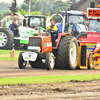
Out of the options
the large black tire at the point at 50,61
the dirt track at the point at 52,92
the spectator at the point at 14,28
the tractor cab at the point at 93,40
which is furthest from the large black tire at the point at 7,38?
the dirt track at the point at 52,92

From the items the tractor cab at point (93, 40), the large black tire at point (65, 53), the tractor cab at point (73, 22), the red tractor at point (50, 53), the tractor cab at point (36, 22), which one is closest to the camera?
the red tractor at point (50, 53)

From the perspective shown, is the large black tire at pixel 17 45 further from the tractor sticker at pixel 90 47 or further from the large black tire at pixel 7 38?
the tractor sticker at pixel 90 47

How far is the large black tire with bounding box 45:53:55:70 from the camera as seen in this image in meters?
13.0

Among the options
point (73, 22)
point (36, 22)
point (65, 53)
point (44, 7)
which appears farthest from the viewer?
point (44, 7)

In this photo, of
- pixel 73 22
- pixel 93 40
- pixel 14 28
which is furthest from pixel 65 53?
pixel 73 22

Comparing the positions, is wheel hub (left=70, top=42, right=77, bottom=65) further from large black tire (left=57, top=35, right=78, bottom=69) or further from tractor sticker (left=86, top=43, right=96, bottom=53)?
tractor sticker (left=86, top=43, right=96, bottom=53)

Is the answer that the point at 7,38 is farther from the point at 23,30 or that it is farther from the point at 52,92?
the point at 52,92

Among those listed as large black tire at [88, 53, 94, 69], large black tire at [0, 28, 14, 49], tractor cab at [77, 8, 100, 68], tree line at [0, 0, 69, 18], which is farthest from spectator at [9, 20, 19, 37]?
tree line at [0, 0, 69, 18]

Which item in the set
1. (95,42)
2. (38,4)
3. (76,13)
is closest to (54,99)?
(95,42)

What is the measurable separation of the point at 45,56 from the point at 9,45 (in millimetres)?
11459

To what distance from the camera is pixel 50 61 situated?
13.3 m

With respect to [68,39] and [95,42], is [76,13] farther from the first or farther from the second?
[68,39]

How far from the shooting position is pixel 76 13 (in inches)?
1043

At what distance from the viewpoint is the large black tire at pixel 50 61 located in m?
13.0
